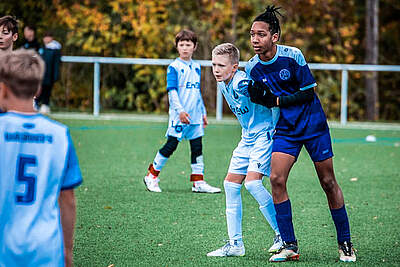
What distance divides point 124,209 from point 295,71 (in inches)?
113

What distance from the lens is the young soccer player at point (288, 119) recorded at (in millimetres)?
5496

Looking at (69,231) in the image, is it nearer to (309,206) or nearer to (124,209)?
(124,209)

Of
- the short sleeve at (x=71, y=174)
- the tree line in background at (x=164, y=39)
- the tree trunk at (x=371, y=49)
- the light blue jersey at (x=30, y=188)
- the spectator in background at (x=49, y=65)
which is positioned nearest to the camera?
the light blue jersey at (x=30, y=188)

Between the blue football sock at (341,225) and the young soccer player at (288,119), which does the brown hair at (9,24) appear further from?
the blue football sock at (341,225)

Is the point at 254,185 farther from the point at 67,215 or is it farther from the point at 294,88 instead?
the point at 67,215

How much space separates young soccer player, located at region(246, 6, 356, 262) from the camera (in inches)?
216

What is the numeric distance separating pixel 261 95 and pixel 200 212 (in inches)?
93.1

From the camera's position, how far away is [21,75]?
310cm

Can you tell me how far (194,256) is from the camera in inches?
224

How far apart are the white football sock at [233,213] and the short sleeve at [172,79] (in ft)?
10.4

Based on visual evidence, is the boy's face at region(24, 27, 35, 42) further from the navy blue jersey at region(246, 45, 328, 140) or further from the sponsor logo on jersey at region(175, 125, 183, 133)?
the navy blue jersey at region(246, 45, 328, 140)

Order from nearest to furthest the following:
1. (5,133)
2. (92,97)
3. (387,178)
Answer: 1. (5,133)
2. (387,178)
3. (92,97)

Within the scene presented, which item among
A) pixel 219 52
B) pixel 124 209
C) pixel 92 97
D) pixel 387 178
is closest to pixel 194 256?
pixel 219 52

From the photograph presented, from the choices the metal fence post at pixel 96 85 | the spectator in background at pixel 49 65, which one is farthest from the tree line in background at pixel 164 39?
the spectator in background at pixel 49 65
